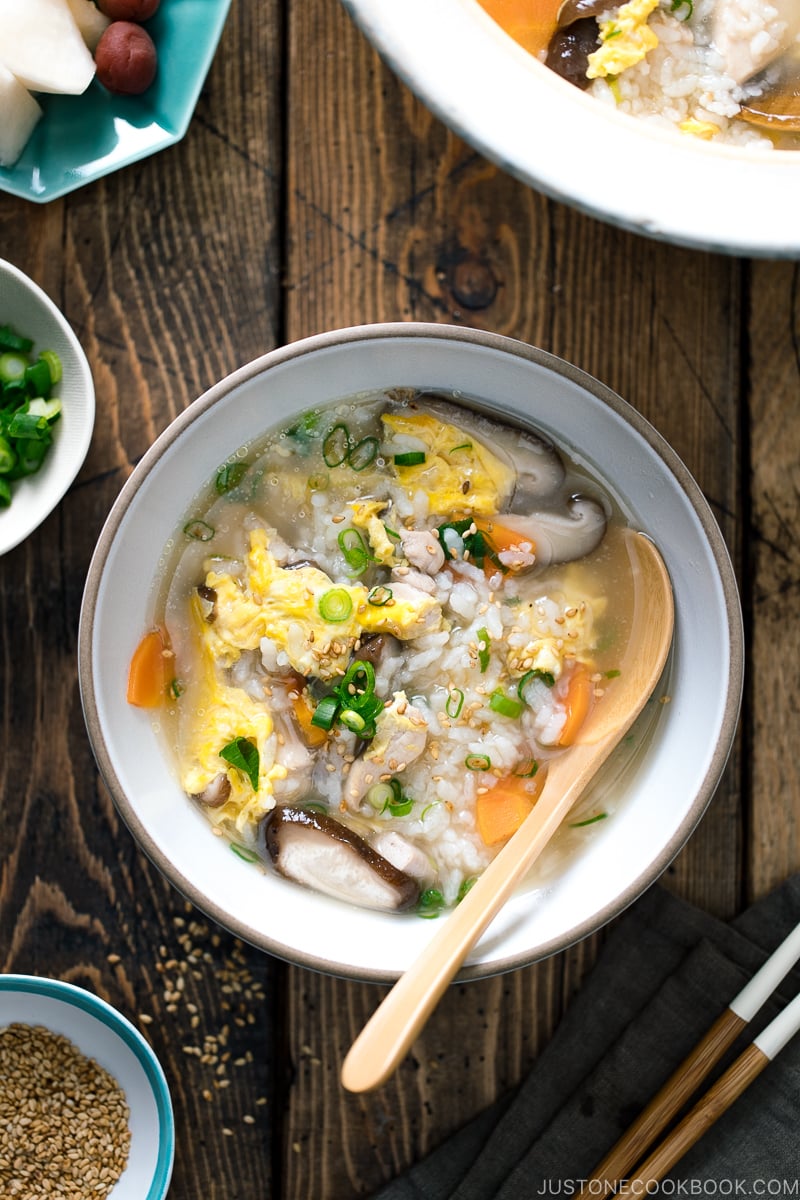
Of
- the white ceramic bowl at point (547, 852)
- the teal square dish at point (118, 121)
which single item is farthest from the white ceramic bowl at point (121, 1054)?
the teal square dish at point (118, 121)

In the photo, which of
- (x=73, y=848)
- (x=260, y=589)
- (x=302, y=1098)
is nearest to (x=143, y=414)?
(x=260, y=589)

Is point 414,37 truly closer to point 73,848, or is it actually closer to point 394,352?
point 394,352

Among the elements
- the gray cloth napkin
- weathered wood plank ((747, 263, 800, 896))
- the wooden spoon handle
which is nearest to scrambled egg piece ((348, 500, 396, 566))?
the wooden spoon handle

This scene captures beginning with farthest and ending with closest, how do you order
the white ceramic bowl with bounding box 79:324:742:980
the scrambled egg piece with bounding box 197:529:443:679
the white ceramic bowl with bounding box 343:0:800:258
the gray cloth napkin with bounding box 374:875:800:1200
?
1. the gray cloth napkin with bounding box 374:875:800:1200
2. the scrambled egg piece with bounding box 197:529:443:679
3. the white ceramic bowl with bounding box 79:324:742:980
4. the white ceramic bowl with bounding box 343:0:800:258

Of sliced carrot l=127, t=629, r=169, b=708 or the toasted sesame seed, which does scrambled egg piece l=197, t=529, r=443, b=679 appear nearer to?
sliced carrot l=127, t=629, r=169, b=708

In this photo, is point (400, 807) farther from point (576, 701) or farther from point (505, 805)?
point (576, 701)

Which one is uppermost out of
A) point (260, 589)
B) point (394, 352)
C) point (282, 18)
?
point (282, 18)
